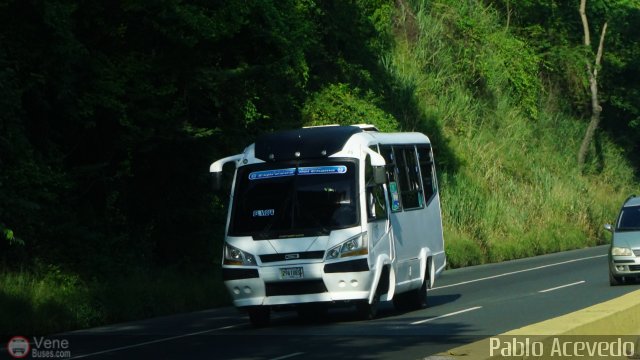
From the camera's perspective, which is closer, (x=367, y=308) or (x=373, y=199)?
(x=367, y=308)

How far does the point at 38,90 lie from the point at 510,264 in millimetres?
18453

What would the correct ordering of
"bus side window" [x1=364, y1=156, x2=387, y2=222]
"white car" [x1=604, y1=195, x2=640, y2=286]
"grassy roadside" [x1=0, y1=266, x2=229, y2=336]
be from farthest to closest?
"white car" [x1=604, y1=195, x2=640, y2=286]
"grassy roadside" [x1=0, y1=266, x2=229, y2=336]
"bus side window" [x1=364, y1=156, x2=387, y2=222]

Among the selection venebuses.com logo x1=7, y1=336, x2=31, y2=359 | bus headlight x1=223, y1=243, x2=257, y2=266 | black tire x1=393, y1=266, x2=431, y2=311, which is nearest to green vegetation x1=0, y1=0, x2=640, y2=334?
venebuses.com logo x1=7, y1=336, x2=31, y2=359

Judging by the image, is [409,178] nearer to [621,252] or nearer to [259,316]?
[259,316]

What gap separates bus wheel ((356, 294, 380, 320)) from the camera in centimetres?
1811

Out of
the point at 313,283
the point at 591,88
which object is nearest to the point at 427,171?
the point at 313,283

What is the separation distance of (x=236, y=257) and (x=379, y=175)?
2429mm

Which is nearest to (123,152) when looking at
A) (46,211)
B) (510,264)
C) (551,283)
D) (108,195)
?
(108,195)

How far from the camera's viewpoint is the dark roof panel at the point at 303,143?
18.6 metres

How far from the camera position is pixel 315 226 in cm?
1802

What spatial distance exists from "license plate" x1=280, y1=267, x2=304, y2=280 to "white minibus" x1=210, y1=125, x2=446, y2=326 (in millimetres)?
20

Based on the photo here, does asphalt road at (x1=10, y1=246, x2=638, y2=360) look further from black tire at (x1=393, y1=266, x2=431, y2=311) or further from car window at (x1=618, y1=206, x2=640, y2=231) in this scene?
car window at (x1=618, y1=206, x2=640, y2=231)

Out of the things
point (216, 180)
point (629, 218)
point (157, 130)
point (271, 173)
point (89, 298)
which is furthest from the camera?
point (629, 218)

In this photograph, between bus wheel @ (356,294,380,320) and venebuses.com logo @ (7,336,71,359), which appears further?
bus wheel @ (356,294,380,320)
